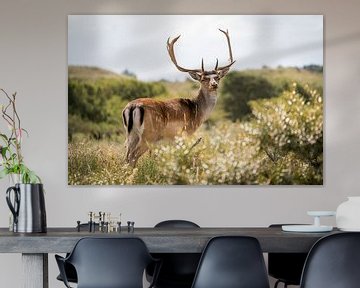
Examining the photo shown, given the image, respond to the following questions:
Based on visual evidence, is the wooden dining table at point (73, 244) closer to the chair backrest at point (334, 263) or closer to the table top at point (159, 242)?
the table top at point (159, 242)

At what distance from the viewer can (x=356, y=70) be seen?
620 centimetres

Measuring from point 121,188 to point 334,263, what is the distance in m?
2.63

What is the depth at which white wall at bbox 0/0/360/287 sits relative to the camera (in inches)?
240

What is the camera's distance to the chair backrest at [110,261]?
380 cm

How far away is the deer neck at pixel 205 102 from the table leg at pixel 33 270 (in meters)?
2.54

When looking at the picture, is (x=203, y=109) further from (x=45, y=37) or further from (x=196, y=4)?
(x=45, y=37)

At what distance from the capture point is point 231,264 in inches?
153

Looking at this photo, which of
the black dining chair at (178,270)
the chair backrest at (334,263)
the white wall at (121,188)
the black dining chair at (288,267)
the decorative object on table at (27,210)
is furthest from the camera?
the white wall at (121,188)

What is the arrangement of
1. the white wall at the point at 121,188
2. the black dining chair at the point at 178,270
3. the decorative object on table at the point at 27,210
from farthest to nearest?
the white wall at the point at 121,188, the black dining chair at the point at 178,270, the decorative object on table at the point at 27,210

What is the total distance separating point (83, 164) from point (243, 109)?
131cm

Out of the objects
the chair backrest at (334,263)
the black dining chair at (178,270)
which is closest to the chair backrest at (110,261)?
the chair backrest at (334,263)

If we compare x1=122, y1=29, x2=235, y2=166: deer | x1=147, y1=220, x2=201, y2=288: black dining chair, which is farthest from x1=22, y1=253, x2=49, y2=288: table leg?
x1=122, y1=29, x2=235, y2=166: deer

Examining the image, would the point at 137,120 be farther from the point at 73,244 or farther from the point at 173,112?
the point at 73,244

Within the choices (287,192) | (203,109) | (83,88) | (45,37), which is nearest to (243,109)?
(203,109)
